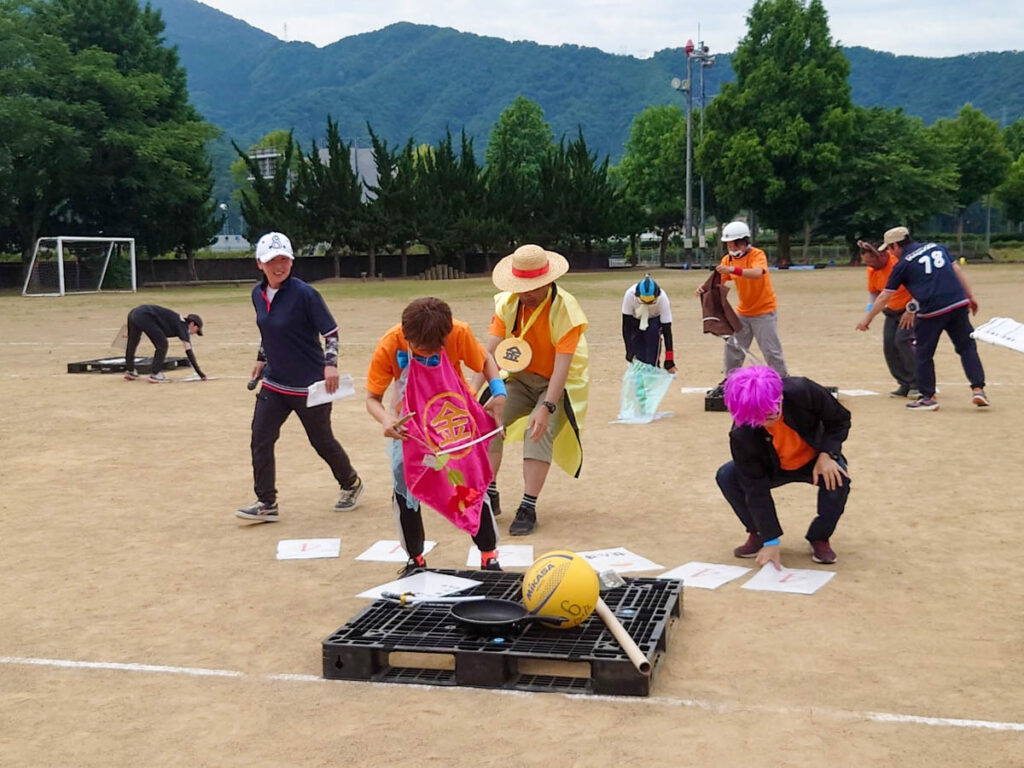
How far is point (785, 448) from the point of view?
21.1 feet

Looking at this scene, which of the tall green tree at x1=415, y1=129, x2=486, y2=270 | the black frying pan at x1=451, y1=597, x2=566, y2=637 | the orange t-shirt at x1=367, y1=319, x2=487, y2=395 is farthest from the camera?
the tall green tree at x1=415, y1=129, x2=486, y2=270

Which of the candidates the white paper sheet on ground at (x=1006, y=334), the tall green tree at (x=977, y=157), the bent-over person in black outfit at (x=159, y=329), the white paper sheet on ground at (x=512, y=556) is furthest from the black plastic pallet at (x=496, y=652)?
the tall green tree at (x=977, y=157)

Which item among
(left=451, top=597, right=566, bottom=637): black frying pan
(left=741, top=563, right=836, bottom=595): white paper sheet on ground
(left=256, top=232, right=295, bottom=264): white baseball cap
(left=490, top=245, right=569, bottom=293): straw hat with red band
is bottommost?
(left=741, top=563, right=836, bottom=595): white paper sheet on ground

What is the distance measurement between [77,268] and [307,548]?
46083mm

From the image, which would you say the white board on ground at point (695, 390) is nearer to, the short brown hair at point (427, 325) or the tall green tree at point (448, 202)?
the short brown hair at point (427, 325)

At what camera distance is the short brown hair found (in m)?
5.90

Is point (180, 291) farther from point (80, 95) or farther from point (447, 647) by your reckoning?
point (447, 647)

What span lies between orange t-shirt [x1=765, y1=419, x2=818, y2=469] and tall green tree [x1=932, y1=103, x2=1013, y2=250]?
8045 centimetres

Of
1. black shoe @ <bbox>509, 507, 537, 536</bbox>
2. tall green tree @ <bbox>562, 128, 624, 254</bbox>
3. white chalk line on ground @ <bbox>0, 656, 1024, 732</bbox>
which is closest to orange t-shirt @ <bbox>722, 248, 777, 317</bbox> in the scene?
black shoe @ <bbox>509, 507, 537, 536</bbox>

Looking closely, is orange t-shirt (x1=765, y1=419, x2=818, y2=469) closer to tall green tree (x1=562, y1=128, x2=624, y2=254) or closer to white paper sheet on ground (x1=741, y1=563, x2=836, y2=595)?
white paper sheet on ground (x1=741, y1=563, x2=836, y2=595)

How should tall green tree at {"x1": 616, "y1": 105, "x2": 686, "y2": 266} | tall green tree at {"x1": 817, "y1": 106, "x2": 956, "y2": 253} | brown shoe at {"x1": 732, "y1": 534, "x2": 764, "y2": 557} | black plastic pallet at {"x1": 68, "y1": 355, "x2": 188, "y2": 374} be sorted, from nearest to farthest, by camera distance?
brown shoe at {"x1": 732, "y1": 534, "x2": 764, "y2": 557} < black plastic pallet at {"x1": 68, "y1": 355, "x2": 188, "y2": 374} < tall green tree at {"x1": 817, "y1": 106, "x2": 956, "y2": 253} < tall green tree at {"x1": 616, "y1": 105, "x2": 686, "y2": 266}

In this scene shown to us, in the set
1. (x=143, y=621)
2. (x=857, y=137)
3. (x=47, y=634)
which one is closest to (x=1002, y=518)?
(x=143, y=621)

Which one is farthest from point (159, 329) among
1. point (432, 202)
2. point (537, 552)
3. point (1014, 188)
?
point (1014, 188)

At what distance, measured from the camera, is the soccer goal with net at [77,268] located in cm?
4850
